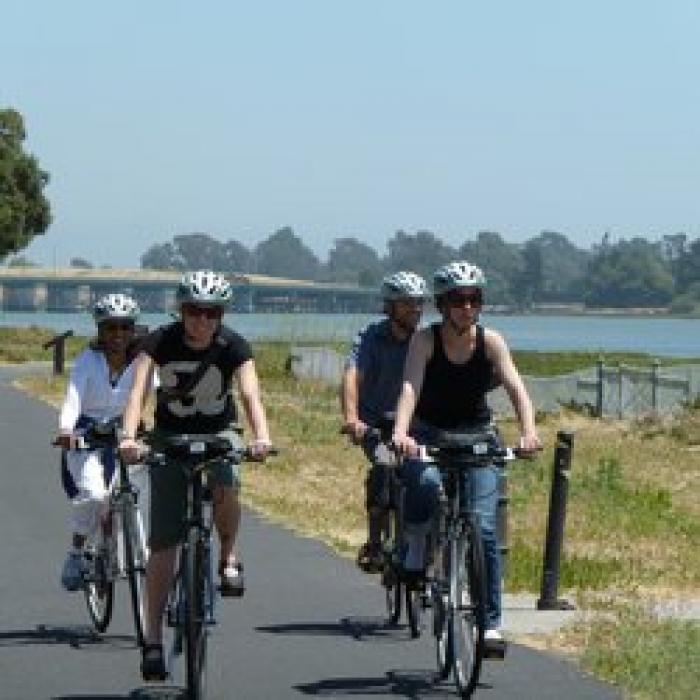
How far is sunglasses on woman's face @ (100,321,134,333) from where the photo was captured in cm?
1056

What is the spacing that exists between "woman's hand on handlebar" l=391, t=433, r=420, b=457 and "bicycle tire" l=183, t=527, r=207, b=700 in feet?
3.64

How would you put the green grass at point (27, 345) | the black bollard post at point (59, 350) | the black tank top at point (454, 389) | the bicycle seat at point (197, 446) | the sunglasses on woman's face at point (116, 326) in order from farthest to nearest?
1. the green grass at point (27, 345)
2. the black bollard post at point (59, 350)
3. the sunglasses on woman's face at point (116, 326)
4. the black tank top at point (454, 389)
5. the bicycle seat at point (197, 446)

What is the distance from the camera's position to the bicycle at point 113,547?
10336 mm

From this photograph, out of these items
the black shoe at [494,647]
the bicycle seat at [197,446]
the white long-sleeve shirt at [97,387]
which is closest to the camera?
the bicycle seat at [197,446]

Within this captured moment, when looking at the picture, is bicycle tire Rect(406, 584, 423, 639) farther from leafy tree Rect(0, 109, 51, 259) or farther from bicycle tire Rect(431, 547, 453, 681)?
leafy tree Rect(0, 109, 51, 259)

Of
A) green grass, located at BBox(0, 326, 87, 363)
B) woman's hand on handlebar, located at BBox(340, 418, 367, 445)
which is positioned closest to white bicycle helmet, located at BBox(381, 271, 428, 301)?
woman's hand on handlebar, located at BBox(340, 418, 367, 445)

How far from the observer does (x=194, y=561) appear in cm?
863

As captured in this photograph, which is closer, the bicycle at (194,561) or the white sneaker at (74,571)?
the bicycle at (194,561)

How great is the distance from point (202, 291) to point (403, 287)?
7.69 ft

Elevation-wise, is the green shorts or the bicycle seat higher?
the bicycle seat

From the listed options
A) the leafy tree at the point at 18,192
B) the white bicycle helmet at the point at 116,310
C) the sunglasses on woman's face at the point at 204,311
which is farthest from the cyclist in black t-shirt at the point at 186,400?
the leafy tree at the point at 18,192

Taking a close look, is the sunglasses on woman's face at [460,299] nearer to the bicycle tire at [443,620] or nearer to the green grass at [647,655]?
the bicycle tire at [443,620]

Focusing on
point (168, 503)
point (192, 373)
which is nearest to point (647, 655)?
point (168, 503)

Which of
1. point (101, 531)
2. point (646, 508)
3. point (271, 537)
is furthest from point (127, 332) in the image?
point (646, 508)
